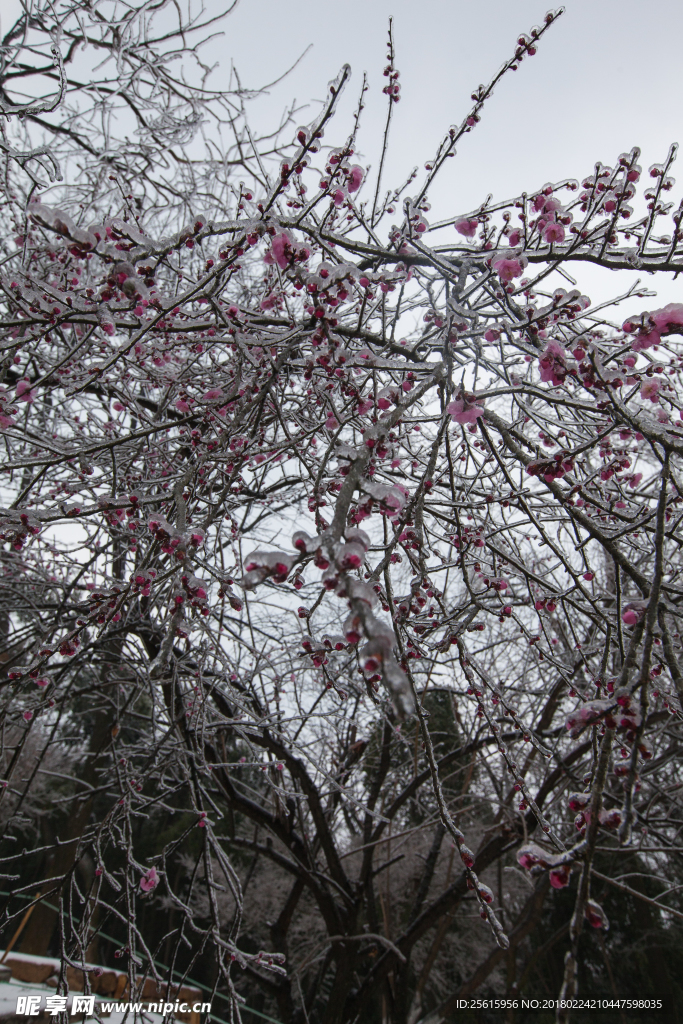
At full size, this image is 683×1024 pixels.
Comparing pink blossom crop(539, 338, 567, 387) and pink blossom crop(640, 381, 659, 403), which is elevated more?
pink blossom crop(640, 381, 659, 403)

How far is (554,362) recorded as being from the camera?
148 cm

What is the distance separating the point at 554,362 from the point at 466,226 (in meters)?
1.08

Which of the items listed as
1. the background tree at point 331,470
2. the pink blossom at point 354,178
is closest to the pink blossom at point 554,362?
the background tree at point 331,470

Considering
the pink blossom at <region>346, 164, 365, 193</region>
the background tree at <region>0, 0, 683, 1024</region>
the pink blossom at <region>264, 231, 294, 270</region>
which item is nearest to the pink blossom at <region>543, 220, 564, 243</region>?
the background tree at <region>0, 0, 683, 1024</region>

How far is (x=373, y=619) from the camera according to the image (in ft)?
2.94

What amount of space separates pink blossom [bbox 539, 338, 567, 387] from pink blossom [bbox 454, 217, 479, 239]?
1.02 m

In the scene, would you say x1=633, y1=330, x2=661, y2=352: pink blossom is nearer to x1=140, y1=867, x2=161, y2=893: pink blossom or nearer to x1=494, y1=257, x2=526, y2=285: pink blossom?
x1=494, y1=257, x2=526, y2=285: pink blossom

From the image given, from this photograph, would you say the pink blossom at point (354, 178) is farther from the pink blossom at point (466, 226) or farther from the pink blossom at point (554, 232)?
the pink blossom at point (554, 232)

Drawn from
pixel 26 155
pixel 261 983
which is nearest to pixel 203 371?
pixel 26 155

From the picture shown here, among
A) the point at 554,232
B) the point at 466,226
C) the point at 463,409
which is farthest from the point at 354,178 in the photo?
the point at 463,409

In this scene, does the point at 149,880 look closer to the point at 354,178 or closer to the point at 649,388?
the point at 649,388

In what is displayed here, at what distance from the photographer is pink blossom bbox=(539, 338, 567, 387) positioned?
1.47 m

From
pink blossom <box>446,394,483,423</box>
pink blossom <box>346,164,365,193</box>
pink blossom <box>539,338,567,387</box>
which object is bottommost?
pink blossom <box>446,394,483,423</box>

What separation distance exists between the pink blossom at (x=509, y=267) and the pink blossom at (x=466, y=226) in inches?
25.9
